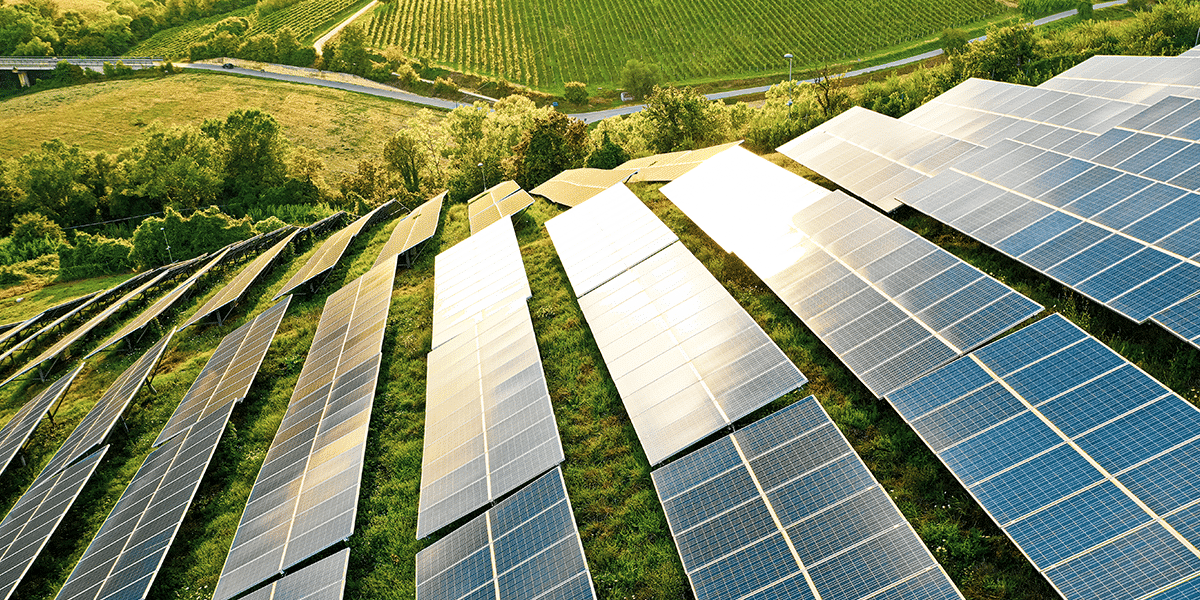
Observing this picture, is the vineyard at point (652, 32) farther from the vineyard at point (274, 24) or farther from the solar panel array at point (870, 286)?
the solar panel array at point (870, 286)

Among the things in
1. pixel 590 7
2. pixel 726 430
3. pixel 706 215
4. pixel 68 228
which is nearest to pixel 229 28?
pixel 590 7

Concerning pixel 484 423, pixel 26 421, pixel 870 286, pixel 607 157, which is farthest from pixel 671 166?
pixel 26 421

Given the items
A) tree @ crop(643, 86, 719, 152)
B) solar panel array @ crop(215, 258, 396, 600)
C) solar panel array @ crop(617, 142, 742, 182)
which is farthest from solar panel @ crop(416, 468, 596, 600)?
tree @ crop(643, 86, 719, 152)

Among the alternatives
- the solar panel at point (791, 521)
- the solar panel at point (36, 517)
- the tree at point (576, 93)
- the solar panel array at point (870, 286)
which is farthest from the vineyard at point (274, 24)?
the solar panel at point (791, 521)

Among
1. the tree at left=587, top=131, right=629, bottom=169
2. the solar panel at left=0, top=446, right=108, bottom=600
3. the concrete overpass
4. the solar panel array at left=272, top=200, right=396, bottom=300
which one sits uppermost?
the concrete overpass

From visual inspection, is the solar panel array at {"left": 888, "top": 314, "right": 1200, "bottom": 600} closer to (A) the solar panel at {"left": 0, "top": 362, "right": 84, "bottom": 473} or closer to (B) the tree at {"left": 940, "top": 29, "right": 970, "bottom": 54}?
(A) the solar panel at {"left": 0, "top": 362, "right": 84, "bottom": 473}

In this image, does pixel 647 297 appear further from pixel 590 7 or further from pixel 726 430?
pixel 590 7
